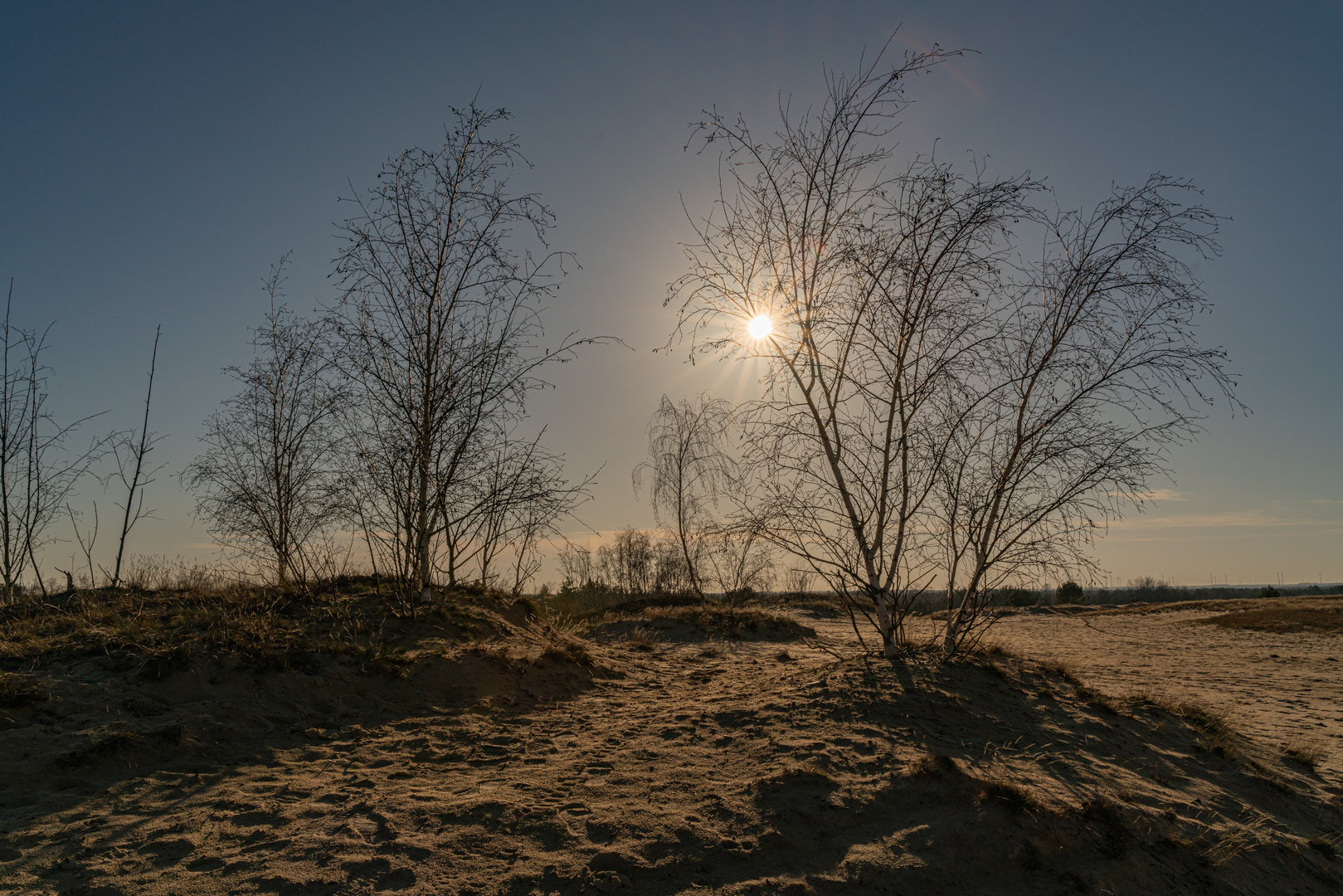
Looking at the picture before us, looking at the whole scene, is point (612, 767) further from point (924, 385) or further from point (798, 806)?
point (924, 385)

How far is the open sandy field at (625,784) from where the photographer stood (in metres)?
3.35

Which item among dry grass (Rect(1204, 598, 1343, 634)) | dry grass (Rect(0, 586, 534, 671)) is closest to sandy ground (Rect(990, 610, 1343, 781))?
dry grass (Rect(1204, 598, 1343, 634))

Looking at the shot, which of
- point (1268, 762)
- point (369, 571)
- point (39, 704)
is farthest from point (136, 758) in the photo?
point (1268, 762)

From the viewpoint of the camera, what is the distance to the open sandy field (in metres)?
3.35

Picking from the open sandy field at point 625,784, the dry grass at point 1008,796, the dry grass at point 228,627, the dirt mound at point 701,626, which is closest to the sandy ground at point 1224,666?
the open sandy field at point 625,784

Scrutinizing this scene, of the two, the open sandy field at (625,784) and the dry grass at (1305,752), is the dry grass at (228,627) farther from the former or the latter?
the dry grass at (1305,752)

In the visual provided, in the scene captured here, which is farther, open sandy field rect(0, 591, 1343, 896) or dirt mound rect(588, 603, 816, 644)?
dirt mound rect(588, 603, 816, 644)

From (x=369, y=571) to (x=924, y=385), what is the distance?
332 inches

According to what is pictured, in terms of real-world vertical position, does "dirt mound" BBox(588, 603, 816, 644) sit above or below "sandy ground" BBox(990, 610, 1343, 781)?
above

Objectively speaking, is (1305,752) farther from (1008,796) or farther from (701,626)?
(701,626)

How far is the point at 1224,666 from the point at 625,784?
1707 centimetres

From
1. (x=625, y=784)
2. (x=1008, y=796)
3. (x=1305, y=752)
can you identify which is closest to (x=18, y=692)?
(x=625, y=784)

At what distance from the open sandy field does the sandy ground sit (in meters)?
1.69

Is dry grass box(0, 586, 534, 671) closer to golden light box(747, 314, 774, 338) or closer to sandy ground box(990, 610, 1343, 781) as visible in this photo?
golden light box(747, 314, 774, 338)
